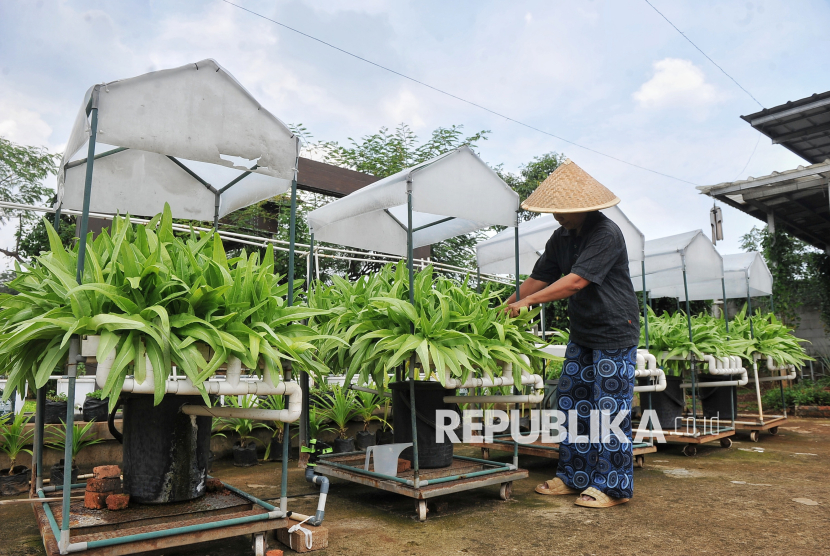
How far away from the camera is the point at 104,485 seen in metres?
2.29

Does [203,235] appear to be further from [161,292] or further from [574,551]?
[574,551]

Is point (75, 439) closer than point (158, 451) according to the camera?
No

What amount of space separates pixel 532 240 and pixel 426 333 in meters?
2.43

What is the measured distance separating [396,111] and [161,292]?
13.6m

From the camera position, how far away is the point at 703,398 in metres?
5.93

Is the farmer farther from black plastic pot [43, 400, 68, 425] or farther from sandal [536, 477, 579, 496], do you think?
black plastic pot [43, 400, 68, 425]

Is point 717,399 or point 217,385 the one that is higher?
point 217,385

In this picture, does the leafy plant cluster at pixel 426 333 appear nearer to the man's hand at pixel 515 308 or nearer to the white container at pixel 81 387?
the man's hand at pixel 515 308

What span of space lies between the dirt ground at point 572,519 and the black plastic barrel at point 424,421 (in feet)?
0.80

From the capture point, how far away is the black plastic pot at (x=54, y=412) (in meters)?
4.20

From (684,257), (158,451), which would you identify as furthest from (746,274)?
(158,451)

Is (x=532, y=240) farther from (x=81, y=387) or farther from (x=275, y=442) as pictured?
(x=81, y=387)

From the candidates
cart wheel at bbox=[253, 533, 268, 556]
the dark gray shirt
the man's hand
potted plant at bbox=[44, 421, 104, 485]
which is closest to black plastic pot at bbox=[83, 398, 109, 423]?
potted plant at bbox=[44, 421, 104, 485]

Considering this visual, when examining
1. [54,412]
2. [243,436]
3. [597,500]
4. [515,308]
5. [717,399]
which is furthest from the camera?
[717,399]
